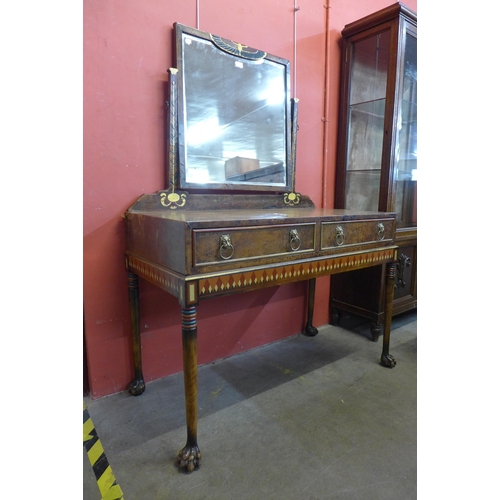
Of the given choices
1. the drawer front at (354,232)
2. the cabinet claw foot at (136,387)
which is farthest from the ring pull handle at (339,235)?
the cabinet claw foot at (136,387)

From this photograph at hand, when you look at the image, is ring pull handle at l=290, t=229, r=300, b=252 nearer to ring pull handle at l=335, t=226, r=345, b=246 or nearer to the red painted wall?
ring pull handle at l=335, t=226, r=345, b=246

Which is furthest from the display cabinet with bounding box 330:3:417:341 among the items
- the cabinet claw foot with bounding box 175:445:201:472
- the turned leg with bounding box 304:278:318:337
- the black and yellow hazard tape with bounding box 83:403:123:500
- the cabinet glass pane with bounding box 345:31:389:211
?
the black and yellow hazard tape with bounding box 83:403:123:500

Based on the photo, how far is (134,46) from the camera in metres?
1.70

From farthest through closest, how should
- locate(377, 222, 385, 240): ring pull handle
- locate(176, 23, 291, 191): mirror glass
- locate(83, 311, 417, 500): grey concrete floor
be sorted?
locate(377, 222, 385, 240): ring pull handle < locate(176, 23, 291, 191): mirror glass < locate(83, 311, 417, 500): grey concrete floor

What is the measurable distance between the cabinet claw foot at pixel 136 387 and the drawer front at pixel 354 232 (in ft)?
3.86

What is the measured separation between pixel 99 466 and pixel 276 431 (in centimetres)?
79

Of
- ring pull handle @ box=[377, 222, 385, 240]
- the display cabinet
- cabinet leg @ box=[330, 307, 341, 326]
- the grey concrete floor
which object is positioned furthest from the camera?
cabinet leg @ box=[330, 307, 341, 326]

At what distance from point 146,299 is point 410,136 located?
2241 millimetres

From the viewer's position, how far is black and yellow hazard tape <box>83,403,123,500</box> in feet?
3.28

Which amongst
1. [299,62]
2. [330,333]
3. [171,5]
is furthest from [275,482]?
[299,62]

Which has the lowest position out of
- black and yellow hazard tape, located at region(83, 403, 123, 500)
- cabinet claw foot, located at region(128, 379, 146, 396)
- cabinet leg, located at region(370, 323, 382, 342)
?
cabinet claw foot, located at region(128, 379, 146, 396)

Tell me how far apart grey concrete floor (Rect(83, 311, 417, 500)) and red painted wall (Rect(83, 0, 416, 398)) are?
0.64 feet

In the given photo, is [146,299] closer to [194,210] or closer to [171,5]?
[194,210]

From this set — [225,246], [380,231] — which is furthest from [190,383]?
[380,231]
